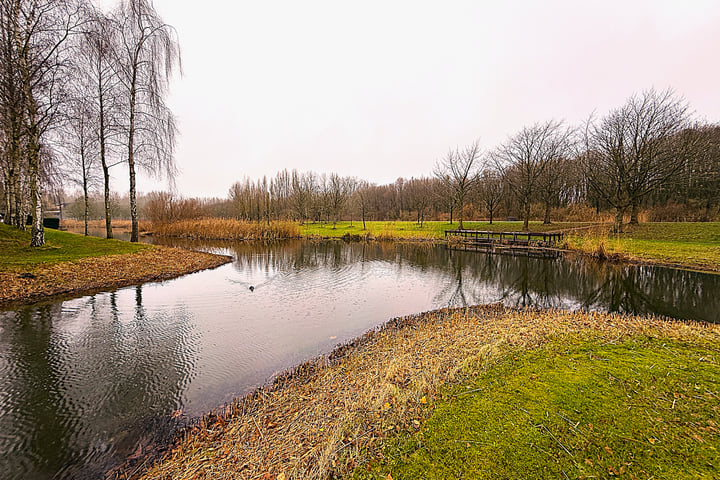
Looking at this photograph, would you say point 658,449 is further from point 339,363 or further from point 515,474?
point 339,363

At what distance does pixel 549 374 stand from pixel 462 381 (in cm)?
97

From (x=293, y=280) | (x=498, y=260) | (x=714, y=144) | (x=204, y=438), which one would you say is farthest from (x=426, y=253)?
(x=714, y=144)

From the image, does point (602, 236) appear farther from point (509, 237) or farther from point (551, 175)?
point (551, 175)

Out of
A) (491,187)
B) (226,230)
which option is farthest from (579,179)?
(226,230)

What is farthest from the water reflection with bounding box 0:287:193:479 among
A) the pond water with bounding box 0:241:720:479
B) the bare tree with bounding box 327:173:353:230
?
the bare tree with bounding box 327:173:353:230

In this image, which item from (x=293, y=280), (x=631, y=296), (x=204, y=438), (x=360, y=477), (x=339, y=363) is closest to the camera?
(x=360, y=477)

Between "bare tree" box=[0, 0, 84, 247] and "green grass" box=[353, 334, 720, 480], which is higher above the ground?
"bare tree" box=[0, 0, 84, 247]

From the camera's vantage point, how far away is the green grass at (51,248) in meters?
9.08

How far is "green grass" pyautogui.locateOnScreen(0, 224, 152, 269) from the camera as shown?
9078 millimetres

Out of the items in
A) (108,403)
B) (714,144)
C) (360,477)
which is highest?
(714,144)

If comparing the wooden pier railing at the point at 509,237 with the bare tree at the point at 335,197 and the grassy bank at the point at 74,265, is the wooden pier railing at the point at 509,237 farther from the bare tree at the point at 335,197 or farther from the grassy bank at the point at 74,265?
the grassy bank at the point at 74,265

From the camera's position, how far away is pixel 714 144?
24172 millimetres

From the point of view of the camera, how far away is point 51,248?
10492mm

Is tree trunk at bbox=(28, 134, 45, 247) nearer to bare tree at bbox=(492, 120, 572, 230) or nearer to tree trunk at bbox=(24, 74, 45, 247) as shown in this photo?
tree trunk at bbox=(24, 74, 45, 247)
